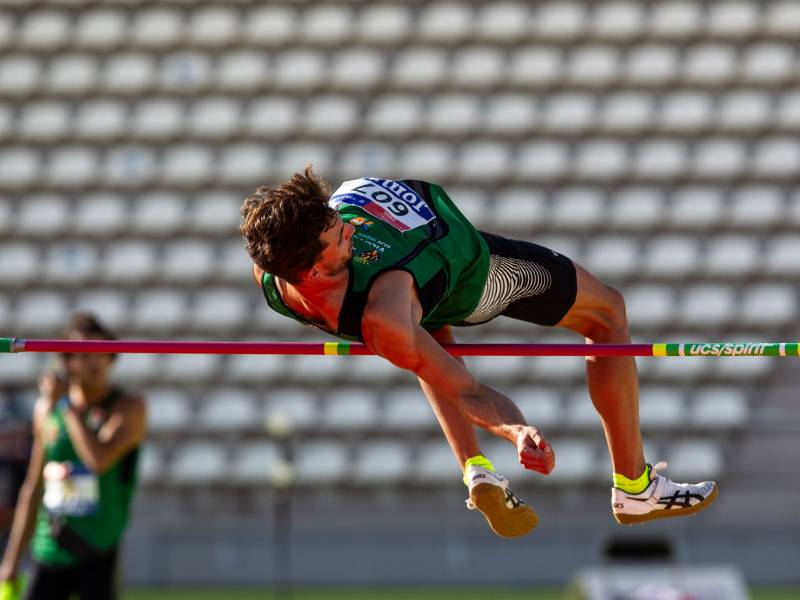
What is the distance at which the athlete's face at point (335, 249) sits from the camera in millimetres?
3352

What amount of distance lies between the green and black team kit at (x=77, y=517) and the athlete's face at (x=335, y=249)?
75.6 inches

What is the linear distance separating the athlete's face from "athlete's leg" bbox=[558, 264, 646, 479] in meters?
0.89

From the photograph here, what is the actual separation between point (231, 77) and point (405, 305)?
694 centimetres

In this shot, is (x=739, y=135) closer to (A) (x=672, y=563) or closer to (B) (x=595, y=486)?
(B) (x=595, y=486)

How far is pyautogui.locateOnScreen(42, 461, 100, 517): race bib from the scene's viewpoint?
4.95 metres

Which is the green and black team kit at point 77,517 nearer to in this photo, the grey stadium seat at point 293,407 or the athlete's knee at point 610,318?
the athlete's knee at point 610,318

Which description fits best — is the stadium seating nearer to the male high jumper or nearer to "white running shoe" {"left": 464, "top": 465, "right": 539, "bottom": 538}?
the male high jumper

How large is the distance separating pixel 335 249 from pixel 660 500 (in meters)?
1.32

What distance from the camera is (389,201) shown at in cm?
369

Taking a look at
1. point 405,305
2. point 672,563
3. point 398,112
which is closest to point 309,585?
point 672,563

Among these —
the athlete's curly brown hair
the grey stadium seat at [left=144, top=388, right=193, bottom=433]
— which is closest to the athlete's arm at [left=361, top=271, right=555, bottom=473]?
the athlete's curly brown hair

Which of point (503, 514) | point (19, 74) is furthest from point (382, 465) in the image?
point (503, 514)

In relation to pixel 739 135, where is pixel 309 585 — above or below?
below

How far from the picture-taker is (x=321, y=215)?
334cm
